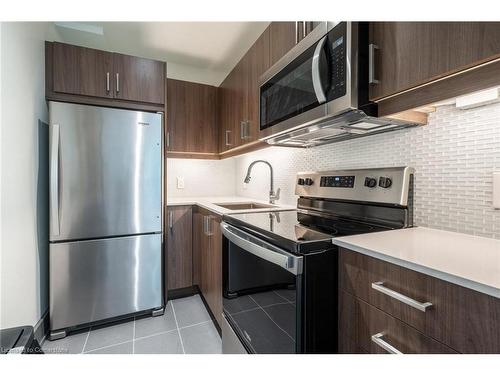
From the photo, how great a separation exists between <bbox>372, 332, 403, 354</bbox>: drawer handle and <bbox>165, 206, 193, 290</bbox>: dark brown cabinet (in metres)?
1.75

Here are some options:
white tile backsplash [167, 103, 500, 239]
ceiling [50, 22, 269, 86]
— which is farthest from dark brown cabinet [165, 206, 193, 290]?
ceiling [50, 22, 269, 86]

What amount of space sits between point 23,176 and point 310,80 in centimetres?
170

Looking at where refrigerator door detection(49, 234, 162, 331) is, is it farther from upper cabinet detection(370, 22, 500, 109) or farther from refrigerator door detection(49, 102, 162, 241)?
upper cabinet detection(370, 22, 500, 109)

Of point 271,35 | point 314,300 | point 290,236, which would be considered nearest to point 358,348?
point 314,300

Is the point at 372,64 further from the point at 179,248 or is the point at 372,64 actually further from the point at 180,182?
the point at 180,182

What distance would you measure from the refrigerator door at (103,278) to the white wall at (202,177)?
0.88m

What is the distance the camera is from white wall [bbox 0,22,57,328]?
1245mm

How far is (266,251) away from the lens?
38.0 inches

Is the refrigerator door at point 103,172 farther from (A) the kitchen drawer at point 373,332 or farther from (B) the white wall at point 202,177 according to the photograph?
(A) the kitchen drawer at point 373,332

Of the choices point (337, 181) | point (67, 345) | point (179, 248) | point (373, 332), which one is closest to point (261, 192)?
point (179, 248)

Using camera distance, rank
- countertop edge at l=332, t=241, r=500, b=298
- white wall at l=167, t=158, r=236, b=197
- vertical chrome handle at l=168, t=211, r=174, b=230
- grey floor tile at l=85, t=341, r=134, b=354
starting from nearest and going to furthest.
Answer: countertop edge at l=332, t=241, r=500, b=298
grey floor tile at l=85, t=341, r=134, b=354
vertical chrome handle at l=168, t=211, r=174, b=230
white wall at l=167, t=158, r=236, b=197

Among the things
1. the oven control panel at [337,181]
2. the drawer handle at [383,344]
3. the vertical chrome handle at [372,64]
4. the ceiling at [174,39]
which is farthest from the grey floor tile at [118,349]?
the ceiling at [174,39]

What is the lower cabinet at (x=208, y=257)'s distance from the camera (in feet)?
5.29

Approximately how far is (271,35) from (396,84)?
1009mm
